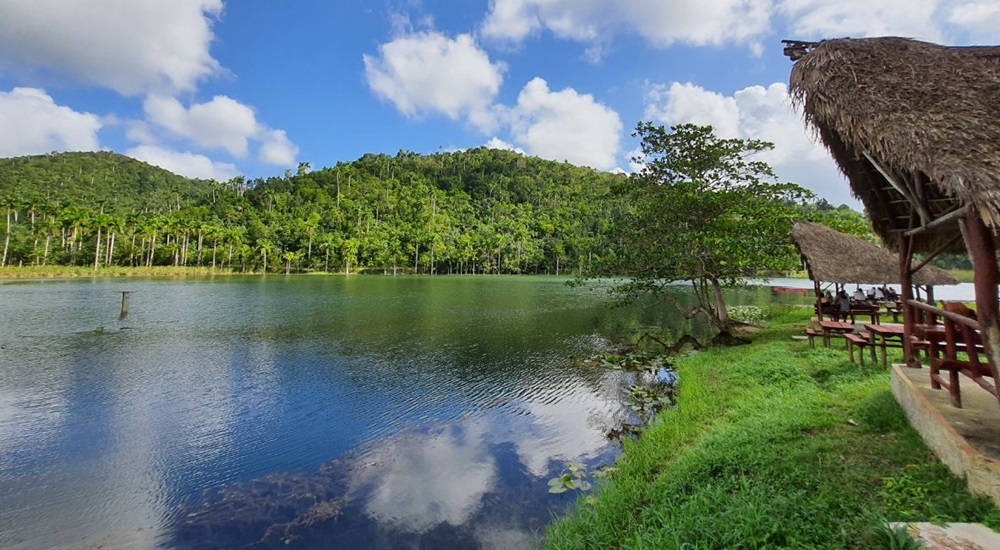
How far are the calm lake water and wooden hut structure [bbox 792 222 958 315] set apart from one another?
6904mm

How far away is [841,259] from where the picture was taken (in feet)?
46.7

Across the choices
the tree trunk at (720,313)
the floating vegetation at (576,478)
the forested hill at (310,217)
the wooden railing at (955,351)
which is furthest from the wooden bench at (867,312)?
Result: the forested hill at (310,217)

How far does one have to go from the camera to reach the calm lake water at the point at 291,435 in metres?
5.63

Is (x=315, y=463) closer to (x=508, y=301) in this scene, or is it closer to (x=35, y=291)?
(x=508, y=301)

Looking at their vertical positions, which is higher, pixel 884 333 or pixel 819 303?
pixel 819 303

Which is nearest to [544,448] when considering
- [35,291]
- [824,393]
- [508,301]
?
[824,393]

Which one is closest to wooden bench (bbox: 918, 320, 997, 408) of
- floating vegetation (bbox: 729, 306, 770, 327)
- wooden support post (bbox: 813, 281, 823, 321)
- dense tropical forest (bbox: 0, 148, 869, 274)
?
wooden support post (bbox: 813, 281, 823, 321)

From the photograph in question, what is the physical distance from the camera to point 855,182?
24.3 feet

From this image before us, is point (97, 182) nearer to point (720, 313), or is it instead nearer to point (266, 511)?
point (266, 511)

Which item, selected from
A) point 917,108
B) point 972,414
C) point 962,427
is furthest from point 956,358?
point 917,108

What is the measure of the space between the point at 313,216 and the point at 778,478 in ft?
319

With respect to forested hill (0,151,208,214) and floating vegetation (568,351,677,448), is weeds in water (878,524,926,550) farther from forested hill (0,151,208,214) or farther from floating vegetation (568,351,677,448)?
forested hill (0,151,208,214)

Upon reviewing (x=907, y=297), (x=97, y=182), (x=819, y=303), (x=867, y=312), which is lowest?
(x=867, y=312)

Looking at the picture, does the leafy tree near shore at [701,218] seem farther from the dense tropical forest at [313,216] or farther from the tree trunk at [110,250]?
the tree trunk at [110,250]
